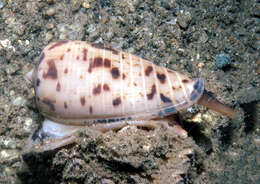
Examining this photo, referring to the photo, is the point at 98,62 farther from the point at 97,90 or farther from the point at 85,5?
the point at 85,5

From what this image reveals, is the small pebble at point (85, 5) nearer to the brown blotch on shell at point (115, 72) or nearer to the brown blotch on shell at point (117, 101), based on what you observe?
the brown blotch on shell at point (115, 72)

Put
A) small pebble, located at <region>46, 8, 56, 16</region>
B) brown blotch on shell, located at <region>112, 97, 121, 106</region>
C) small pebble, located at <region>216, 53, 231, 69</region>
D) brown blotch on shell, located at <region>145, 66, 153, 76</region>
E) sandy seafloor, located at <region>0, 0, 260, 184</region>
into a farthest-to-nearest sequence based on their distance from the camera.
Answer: small pebble, located at <region>46, 8, 56, 16</region>, small pebble, located at <region>216, 53, 231, 69</region>, sandy seafloor, located at <region>0, 0, 260, 184</region>, brown blotch on shell, located at <region>145, 66, 153, 76</region>, brown blotch on shell, located at <region>112, 97, 121, 106</region>

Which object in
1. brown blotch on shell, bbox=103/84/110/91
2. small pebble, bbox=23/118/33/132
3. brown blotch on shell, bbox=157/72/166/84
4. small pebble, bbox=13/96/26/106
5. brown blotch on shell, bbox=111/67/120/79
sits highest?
brown blotch on shell, bbox=157/72/166/84

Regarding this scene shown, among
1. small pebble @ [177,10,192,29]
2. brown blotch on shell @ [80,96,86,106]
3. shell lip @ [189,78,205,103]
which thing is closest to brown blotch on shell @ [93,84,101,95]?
brown blotch on shell @ [80,96,86,106]

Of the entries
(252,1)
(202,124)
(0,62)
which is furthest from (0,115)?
(252,1)

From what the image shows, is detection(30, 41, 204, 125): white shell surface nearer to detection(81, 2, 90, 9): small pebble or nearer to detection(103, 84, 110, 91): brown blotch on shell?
detection(103, 84, 110, 91): brown blotch on shell

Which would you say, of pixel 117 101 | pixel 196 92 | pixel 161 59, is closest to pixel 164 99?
pixel 196 92

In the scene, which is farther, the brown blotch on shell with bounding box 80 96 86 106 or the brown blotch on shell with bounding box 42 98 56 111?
the brown blotch on shell with bounding box 42 98 56 111

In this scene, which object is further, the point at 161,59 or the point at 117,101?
the point at 161,59

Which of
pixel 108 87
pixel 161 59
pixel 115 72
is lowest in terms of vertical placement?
pixel 161 59
